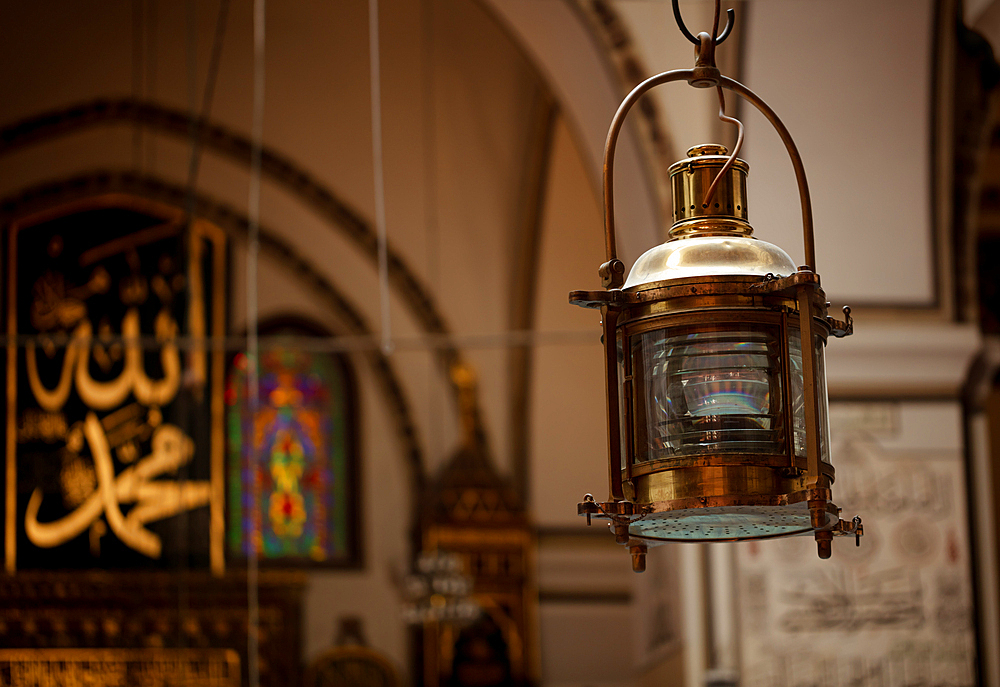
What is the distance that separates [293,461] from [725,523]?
26.2 feet

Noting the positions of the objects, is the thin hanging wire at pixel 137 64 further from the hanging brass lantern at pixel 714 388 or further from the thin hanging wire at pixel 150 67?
the hanging brass lantern at pixel 714 388

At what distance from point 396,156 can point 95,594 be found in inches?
135

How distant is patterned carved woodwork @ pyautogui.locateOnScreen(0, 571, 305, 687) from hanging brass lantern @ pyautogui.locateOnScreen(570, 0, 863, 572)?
24.5 feet

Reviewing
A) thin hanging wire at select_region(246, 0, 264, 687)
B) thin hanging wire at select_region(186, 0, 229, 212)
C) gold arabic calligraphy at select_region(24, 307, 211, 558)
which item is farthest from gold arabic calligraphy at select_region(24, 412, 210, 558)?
thin hanging wire at select_region(186, 0, 229, 212)

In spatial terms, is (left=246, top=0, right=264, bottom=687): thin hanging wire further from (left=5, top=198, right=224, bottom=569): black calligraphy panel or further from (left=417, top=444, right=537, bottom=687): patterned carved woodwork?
(left=417, top=444, right=537, bottom=687): patterned carved woodwork

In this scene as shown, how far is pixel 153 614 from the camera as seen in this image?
345 inches

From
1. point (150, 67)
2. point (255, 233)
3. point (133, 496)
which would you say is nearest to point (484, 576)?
point (133, 496)

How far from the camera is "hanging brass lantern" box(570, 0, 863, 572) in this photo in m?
1.59

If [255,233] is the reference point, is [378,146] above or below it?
below

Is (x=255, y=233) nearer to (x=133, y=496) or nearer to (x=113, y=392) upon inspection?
(x=113, y=392)

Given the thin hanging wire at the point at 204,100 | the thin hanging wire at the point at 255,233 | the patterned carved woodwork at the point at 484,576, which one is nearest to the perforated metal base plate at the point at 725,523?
the thin hanging wire at the point at 255,233

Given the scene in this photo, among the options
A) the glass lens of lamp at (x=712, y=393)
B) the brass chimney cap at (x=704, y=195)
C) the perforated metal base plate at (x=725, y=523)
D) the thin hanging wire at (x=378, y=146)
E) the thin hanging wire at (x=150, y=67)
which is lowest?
the perforated metal base plate at (x=725, y=523)

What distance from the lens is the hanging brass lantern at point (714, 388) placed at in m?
1.59

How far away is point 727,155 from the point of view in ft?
5.82
